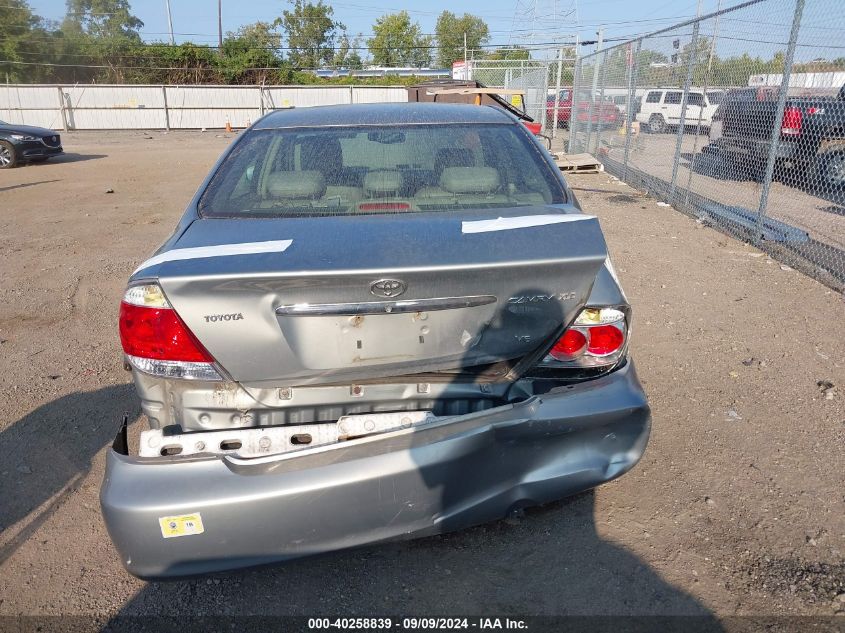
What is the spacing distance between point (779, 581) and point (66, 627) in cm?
251

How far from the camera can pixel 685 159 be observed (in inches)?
434

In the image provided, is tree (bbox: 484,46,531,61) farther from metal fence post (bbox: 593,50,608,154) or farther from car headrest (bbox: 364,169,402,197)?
car headrest (bbox: 364,169,402,197)

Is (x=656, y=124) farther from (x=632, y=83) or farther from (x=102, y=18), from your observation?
(x=102, y=18)

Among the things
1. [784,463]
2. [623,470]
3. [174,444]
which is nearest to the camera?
[174,444]

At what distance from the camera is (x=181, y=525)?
2.00m

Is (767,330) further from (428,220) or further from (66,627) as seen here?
(66,627)

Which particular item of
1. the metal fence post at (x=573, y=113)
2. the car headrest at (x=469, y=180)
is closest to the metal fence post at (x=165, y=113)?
the metal fence post at (x=573, y=113)

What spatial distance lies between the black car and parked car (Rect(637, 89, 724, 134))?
45.7 feet

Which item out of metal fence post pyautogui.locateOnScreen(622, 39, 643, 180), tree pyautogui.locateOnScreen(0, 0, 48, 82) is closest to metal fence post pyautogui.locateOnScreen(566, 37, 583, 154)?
metal fence post pyautogui.locateOnScreen(622, 39, 643, 180)

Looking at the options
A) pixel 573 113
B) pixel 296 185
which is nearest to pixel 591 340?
pixel 296 185

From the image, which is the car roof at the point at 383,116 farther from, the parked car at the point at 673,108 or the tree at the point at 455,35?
the tree at the point at 455,35

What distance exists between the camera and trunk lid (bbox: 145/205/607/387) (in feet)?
6.67

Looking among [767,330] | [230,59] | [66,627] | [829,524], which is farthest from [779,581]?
[230,59]

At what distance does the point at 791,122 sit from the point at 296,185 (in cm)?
594
